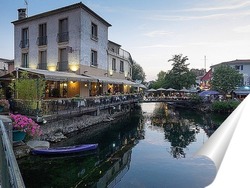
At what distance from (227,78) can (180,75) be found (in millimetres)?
19157

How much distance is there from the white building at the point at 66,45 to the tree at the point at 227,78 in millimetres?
24287

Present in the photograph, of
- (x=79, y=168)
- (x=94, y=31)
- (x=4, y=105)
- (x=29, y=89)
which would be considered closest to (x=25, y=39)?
(x=94, y=31)

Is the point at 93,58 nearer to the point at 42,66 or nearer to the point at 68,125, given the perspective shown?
the point at 42,66

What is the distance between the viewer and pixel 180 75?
58.9 m

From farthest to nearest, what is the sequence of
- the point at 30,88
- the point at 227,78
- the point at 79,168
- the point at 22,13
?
1. the point at 227,78
2. the point at 22,13
3. the point at 30,88
4. the point at 79,168

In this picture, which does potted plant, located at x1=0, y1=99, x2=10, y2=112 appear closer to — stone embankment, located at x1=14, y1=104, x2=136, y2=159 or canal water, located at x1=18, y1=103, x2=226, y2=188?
stone embankment, located at x1=14, y1=104, x2=136, y2=159

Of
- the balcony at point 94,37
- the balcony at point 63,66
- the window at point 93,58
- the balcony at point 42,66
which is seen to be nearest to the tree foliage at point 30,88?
the balcony at point 63,66

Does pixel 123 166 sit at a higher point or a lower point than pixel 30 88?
lower

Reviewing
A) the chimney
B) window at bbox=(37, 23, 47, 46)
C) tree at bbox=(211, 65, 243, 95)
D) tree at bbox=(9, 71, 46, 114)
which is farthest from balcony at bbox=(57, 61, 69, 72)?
tree at bbox=(211, 65, 243, 95)

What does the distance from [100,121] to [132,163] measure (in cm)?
1257

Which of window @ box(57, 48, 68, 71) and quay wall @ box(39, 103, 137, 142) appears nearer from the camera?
quay wall @ box(39, 103, 137, 142)

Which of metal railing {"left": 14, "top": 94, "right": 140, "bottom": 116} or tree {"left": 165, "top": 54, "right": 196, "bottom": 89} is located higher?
tree {"left": 165, "top": 54, "right": 196, "bottom": 89}

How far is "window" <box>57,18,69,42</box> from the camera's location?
25.7m

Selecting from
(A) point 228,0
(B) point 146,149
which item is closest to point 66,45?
(B) point 146,149
